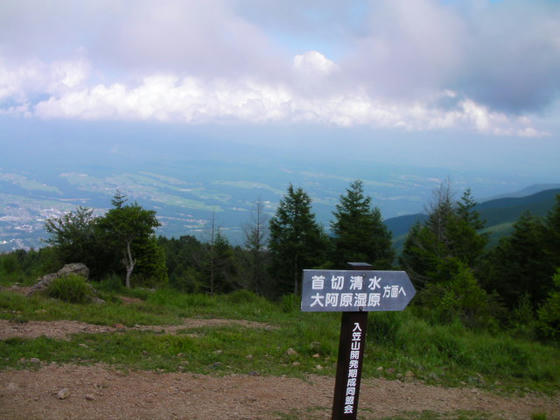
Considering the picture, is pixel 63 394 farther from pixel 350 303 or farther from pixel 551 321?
pixel 551 321

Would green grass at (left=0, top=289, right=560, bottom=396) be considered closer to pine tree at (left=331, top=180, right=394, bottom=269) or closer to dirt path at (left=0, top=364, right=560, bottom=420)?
dirt path at (left=0, top=364, right=560, bottom=420)

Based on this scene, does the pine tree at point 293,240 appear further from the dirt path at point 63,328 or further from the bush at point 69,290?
the dirt path at point 63,328

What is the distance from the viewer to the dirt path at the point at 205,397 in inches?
177

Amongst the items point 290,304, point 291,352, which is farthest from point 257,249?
point 291,352

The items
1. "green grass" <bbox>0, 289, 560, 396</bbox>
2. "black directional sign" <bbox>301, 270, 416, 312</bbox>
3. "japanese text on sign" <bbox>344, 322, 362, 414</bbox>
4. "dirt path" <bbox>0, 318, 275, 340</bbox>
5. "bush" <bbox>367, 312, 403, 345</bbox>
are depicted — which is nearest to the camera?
"black directional sign" <bbox>301, 270, 416, 312</bbox>

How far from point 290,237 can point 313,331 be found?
25267 mm

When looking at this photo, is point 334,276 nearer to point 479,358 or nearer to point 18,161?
point 479,358

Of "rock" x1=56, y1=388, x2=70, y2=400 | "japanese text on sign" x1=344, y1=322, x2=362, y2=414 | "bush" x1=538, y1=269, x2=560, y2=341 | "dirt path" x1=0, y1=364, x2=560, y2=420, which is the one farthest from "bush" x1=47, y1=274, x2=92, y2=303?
"bush" x1=538, y1=269, x2=560, y2=341

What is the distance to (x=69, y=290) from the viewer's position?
10.2 meters

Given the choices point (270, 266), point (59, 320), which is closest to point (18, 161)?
point (270, 266)

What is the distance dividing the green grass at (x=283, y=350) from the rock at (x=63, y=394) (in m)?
1.12

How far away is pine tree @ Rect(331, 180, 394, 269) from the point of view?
1297 inches

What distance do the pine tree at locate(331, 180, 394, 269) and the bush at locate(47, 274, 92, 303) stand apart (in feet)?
77.6

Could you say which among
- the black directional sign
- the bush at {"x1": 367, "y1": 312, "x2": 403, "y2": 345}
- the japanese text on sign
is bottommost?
the bush at {"x1": 367, "y1": 312, "x2": 403, "y2": 345}
